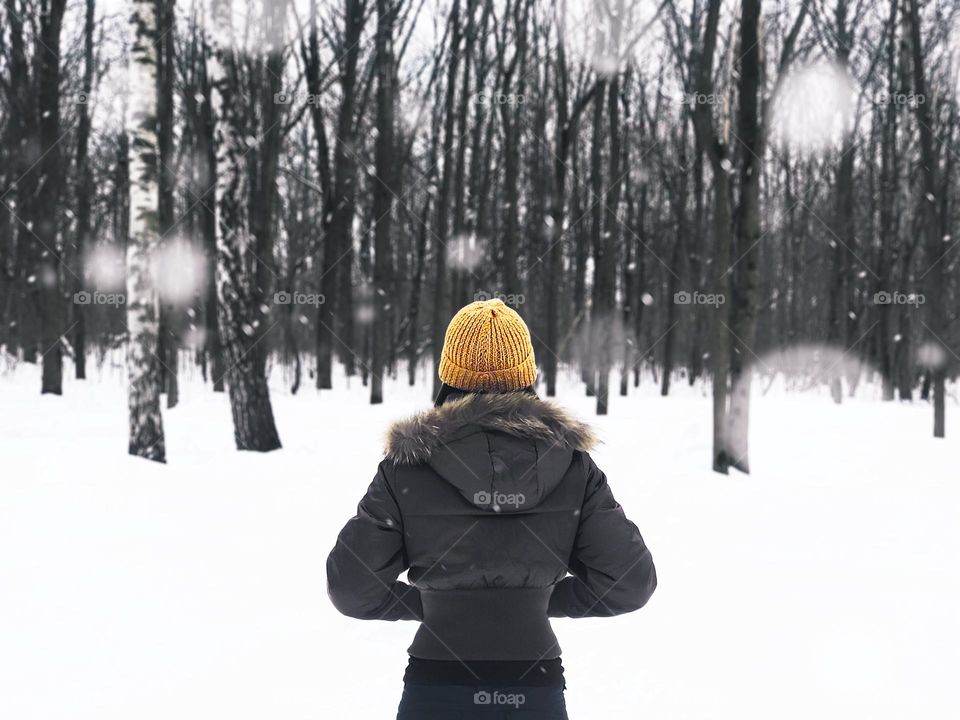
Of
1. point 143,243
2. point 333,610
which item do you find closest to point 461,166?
point 143,243

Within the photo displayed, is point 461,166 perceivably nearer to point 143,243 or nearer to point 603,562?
point 143,243

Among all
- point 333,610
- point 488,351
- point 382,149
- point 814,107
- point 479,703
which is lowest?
point 333,610

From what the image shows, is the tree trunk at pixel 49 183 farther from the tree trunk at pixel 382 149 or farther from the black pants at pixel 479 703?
the black pants at pixel 479 703

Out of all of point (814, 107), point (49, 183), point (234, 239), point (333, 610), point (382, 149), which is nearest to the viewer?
point (333, 610)

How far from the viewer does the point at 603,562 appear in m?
1.72

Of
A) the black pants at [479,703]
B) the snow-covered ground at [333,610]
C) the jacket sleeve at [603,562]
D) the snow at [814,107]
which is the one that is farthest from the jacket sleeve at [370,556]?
the snow at [814,107]

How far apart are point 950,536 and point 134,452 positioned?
8.17 m

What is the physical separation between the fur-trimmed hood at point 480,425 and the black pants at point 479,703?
50cm

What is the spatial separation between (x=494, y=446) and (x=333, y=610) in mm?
3401

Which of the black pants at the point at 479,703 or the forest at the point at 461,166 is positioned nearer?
the black pants at the point at 479,703

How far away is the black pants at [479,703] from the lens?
164cm

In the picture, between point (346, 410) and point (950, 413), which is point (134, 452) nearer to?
point (346, 410)

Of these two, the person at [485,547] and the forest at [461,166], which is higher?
the forest at [461,166]

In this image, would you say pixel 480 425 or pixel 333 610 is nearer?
pixel 480 425
